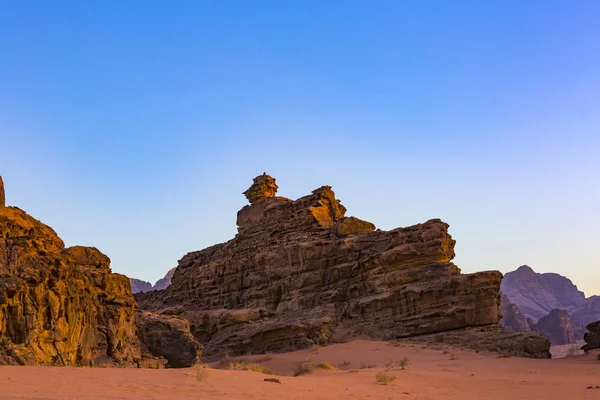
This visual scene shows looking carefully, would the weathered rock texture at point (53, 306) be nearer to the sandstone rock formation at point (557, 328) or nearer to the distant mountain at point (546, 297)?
the sandstone rock formation at point (557, 328)

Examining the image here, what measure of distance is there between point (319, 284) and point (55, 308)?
2749 centimetres

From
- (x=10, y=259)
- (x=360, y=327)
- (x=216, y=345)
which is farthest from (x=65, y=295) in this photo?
(x=360, y=327)

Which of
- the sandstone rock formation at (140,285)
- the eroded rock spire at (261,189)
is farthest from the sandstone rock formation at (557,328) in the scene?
the sandstone rock formation at (140,285)

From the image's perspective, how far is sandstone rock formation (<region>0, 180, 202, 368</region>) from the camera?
1304cm

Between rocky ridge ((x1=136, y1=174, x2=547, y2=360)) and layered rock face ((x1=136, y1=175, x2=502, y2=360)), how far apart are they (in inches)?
2.8

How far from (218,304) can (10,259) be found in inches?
1275

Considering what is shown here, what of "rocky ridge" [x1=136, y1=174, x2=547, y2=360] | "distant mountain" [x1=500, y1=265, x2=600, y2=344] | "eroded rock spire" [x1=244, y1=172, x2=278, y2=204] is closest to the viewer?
"rocky ridge" [x1=136, y1=174, x2=547, y2=360]

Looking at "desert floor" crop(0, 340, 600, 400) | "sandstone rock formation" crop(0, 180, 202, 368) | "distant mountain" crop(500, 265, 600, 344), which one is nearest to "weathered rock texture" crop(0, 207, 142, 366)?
"sandstone rock formation" crop(0, 180, 202, 368)

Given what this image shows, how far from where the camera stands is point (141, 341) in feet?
67.5

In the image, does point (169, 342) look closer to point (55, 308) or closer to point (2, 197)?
point (55, 308)

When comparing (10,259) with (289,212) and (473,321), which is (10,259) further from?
(289,212)

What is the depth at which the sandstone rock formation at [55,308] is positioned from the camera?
1304cm

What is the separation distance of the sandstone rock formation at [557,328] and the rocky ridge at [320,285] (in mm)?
50619

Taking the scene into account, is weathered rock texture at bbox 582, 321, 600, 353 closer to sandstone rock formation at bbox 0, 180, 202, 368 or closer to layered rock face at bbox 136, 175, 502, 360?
layered rock face at bbox 136, 175, 502, 360
